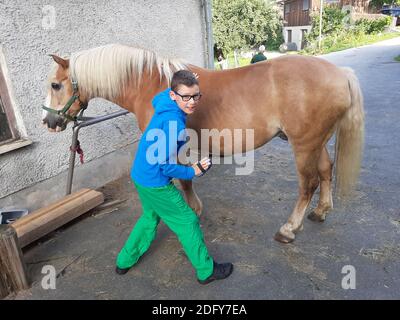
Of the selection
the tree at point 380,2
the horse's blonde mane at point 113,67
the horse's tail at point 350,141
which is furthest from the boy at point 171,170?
the tree at point 380,2

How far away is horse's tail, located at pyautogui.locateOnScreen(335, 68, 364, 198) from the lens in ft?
7.82

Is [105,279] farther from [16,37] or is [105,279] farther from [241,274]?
[16,37]

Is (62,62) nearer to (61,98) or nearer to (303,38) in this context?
(61,98)

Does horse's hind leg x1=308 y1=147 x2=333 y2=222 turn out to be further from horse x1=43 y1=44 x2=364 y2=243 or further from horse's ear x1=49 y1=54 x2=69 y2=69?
horse's ear x1=49 y1=54 x2=69 y2=69

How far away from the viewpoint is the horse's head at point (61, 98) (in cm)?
252

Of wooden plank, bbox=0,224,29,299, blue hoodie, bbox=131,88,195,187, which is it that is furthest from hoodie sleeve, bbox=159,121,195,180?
wooden plank, bbox=0,224,29,299

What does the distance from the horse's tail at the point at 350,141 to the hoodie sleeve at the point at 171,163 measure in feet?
4.71

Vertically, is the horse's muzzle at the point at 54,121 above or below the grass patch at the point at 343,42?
above

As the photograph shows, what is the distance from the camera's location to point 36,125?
3.19 m

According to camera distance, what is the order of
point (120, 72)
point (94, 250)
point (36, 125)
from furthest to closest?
point (36, 125)
point (94, 250)
point (120, 72)

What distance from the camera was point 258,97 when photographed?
7.75 feet

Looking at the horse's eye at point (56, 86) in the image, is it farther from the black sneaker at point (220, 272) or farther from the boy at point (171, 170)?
the black sneaker at point (220, 272)
